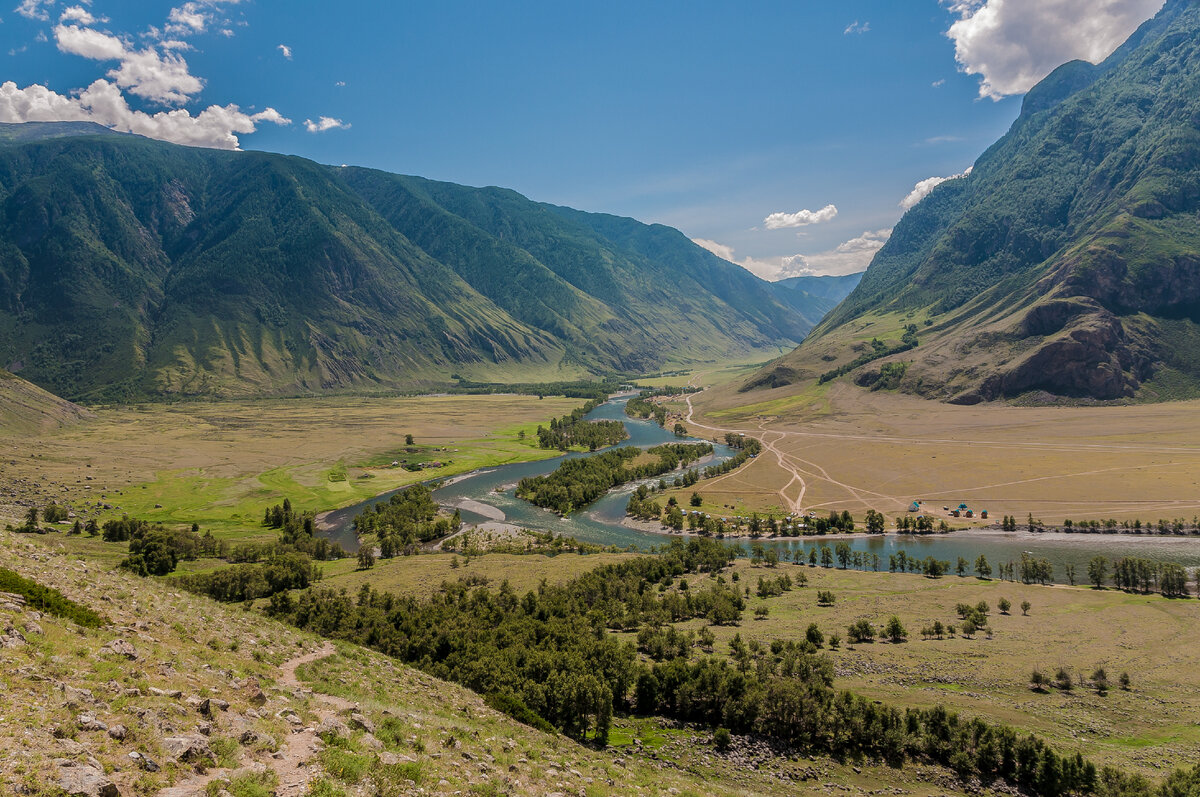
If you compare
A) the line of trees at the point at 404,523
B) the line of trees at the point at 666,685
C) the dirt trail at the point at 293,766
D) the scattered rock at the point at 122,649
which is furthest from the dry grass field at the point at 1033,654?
the line of trees at the point at 404,523

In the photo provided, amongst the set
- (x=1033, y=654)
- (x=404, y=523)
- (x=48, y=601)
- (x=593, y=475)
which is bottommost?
(x=1033, y=654)

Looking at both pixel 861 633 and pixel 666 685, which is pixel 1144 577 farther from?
pixel 666 685

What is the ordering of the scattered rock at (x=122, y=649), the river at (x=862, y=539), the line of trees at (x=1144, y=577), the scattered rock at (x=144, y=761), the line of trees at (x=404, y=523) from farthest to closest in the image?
1. the line of trees at (x=404, y=523)
2. the river at (x=862, y=539)
3. the line of trees at (x=1144, y=577)
4. the scattered rock at (x=122, y=649)
5. the scattered rock at (x=144, y=761)

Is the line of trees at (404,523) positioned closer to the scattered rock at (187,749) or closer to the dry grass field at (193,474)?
the dry grass field at (193,474)

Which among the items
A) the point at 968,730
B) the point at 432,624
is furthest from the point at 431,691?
the point at 968,730

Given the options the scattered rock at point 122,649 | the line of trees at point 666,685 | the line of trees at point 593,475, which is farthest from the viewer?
the line of trees at point 593,475

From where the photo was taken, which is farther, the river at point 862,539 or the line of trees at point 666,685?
the river at point 862,539

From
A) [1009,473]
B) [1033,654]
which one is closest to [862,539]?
[1033,654]

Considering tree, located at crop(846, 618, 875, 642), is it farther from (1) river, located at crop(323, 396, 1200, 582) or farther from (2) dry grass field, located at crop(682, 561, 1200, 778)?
(1) river, located at crop(323, 396, 1200, 582)
